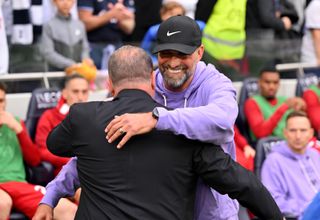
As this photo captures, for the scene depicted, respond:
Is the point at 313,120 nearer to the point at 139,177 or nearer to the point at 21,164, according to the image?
the point at 21,164

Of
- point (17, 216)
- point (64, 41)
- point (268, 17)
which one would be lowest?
point (17, 216)

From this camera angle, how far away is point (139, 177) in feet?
13.4

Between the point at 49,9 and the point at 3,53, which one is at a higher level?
the point at 49,9

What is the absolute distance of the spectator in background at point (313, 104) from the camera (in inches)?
405

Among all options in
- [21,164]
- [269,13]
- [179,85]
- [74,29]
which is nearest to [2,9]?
[74,29]

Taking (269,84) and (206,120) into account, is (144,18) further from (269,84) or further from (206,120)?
(206,120)

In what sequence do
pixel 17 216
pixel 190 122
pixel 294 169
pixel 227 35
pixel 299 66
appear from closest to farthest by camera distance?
pixel 190 122 → pixel 17 216 → pixel 294 169 → pixel 227 35 → pixel 299 66

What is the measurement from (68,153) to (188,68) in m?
0.70

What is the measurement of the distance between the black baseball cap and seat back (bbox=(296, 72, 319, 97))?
647cm

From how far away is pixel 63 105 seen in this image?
866 centimetres

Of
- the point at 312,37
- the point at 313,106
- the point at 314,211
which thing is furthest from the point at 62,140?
the point at 312,37

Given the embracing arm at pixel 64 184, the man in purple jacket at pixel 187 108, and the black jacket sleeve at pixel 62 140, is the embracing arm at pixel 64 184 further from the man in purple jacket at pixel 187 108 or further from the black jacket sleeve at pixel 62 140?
the black jacket sleeve at pixel 62 140

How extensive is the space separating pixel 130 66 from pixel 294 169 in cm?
473

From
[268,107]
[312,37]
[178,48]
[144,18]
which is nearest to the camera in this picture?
[178,48]
